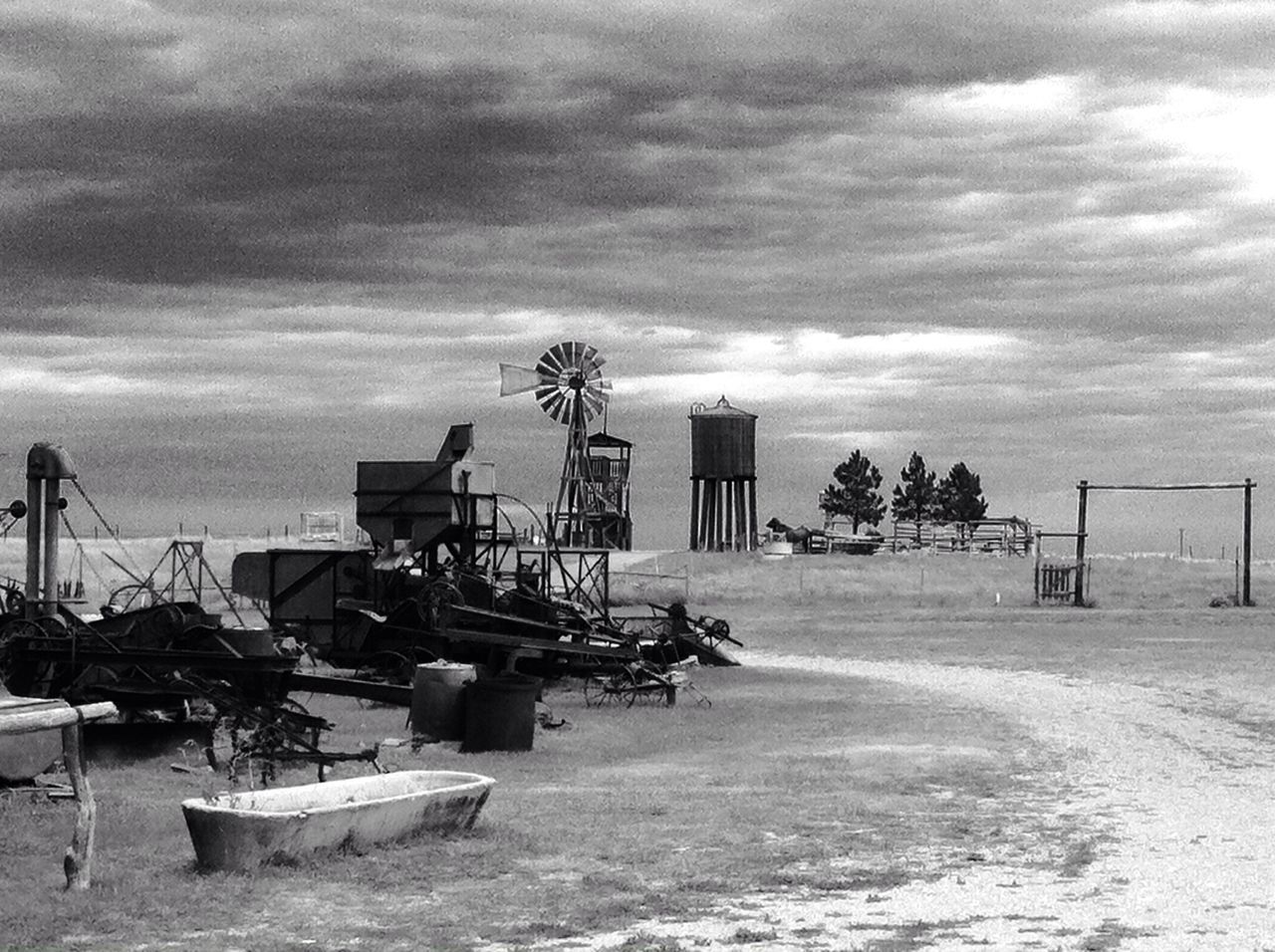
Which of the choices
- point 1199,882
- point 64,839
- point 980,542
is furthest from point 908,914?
point 980,542

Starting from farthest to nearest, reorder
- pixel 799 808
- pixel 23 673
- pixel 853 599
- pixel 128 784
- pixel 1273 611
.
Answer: pixel 853 599, pixel 1273 611, pixel 23 673, pixel 128 784, pixel 799 808

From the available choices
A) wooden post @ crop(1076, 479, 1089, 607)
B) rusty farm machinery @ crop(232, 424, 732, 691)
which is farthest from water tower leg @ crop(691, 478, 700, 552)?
rusty farm machinery @ crop(232, 424, 732, 691)

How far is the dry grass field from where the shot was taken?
9.01 m

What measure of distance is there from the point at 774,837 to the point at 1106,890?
8.84 feet

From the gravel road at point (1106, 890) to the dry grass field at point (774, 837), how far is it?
3 cm

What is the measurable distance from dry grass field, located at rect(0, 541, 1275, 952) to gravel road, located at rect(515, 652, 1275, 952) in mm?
30

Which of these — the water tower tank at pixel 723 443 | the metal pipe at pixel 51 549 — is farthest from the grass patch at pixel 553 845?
the water tower tank at pixel 723 443

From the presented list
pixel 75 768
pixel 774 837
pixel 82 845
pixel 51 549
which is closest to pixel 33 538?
pixel 51 549

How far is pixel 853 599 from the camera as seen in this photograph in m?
52.1

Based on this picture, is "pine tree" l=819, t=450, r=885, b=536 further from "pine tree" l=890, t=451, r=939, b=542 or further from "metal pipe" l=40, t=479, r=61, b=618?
"metal pipe" l=40, t=479, r=61, b=618

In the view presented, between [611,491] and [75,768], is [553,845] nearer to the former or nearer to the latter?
[75,768]

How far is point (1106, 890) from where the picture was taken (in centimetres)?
1000

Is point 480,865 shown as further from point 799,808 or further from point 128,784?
point 128,784

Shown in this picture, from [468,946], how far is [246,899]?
5.24 feet
